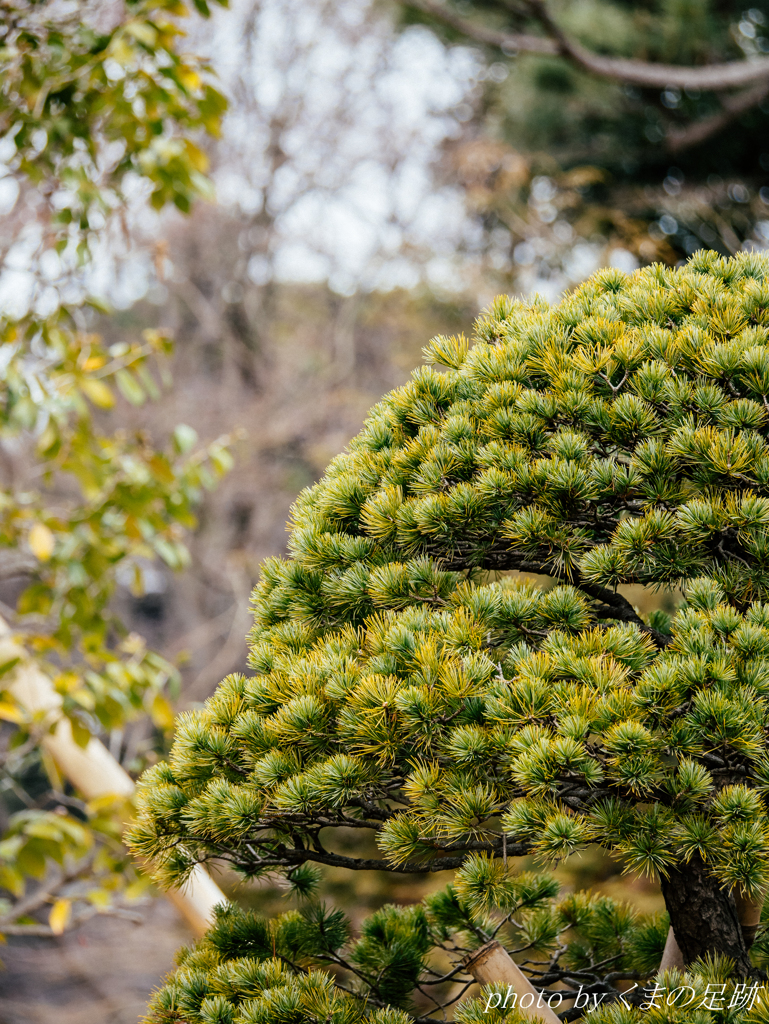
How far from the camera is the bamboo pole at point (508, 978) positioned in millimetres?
756

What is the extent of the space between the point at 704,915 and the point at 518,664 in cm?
39

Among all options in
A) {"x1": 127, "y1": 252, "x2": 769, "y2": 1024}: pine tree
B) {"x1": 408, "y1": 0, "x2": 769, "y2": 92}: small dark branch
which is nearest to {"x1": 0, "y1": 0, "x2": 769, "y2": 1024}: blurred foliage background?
{"x1": 408, "y1": 0, "x2": 769, "y2": 92}: small dark branch

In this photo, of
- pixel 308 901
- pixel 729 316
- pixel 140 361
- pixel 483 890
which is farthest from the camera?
pixel 140 361

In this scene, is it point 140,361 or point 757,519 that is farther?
point 140,361

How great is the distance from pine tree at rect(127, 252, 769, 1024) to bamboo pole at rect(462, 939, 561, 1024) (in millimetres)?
27

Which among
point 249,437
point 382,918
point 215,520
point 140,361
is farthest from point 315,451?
point 382,918

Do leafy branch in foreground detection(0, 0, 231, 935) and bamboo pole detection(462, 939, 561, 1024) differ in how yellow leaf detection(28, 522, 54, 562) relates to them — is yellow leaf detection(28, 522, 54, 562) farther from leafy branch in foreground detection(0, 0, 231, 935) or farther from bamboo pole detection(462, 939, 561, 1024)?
bamboo pole detection(462, 939, 561, 1024)

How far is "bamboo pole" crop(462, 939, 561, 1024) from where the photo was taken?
2.48ft

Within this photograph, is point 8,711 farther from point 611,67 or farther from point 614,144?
point 614,144

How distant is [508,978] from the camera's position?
2.54ft

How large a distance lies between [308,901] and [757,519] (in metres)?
0.72

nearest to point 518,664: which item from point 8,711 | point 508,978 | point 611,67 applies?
point 508,978

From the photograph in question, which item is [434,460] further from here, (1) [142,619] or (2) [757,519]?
(1) [142,619]

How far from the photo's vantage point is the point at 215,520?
520 centimetres
